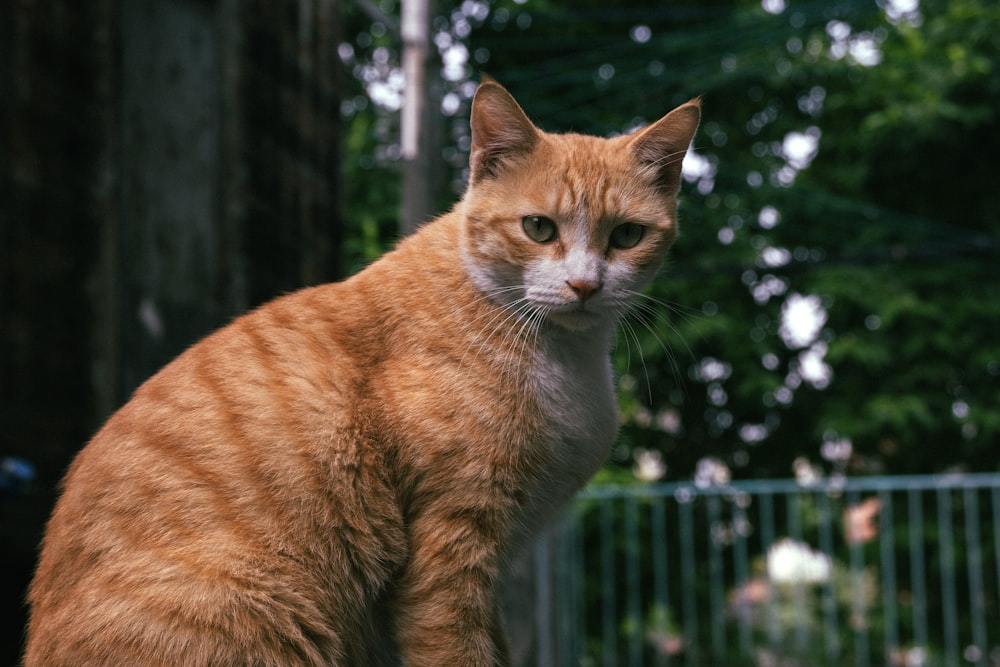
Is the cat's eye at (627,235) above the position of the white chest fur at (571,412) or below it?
above

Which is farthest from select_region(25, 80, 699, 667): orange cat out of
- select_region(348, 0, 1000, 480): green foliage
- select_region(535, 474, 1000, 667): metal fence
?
select_region(348, 0, 1000, 480): green foliage

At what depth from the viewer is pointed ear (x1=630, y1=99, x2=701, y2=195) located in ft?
7.00

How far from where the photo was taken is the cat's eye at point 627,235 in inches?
84.4

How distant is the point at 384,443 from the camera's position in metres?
1.96

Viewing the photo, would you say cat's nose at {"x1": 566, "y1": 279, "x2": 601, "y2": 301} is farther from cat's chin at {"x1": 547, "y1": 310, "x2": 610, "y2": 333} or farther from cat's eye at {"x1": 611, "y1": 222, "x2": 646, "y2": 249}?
cat's eye at {"x1": 611, "y1": 222, "x2": 646, "y2": 249}

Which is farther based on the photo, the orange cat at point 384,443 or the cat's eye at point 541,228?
the cat's eye at point 541,228

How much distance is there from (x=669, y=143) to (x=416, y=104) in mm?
3087

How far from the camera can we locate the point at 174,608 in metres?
1.66

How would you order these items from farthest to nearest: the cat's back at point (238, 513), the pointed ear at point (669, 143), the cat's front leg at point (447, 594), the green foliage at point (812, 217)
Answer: the green foliage at point (812, 217), the pointed ear at point (669, 143), the cat's front leg at point (447, 594), the cat's back at point (238, 513)

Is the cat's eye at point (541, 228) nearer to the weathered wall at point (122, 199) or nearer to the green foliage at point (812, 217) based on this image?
the weathered wall at point (122, 199)

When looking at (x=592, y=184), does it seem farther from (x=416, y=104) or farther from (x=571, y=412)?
(x=416, y=104)

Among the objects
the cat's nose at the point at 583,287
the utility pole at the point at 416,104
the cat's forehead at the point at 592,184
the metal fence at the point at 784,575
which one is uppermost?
the utility pole at the point at 416,104

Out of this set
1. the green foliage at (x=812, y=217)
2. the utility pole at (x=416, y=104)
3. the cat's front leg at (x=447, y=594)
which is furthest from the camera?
the green foliage at (x=812, y=217)

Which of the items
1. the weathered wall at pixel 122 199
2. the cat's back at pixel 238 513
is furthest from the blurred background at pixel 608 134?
the cat's back at pixel 238 513
